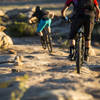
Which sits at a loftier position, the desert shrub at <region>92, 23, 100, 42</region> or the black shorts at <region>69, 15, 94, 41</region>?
the black shorts at <region>69, 15, 94, 41</region>

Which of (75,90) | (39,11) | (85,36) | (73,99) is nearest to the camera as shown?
(73,99)

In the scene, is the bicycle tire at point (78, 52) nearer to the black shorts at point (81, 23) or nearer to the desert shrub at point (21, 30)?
the black shorts at point (81, 23)

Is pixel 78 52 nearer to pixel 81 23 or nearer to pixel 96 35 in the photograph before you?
pixel 81 23

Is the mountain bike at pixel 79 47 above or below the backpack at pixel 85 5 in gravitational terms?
below

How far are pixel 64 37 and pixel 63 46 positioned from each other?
260 cm

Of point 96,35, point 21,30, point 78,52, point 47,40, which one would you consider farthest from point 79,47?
point 21,30

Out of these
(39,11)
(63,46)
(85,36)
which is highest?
(39,11)

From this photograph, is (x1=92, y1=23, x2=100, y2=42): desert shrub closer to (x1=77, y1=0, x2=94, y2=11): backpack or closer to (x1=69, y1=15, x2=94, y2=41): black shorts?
(x1=69, y1=15, x2=94, y2=41): black shorts

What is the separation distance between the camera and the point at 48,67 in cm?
586

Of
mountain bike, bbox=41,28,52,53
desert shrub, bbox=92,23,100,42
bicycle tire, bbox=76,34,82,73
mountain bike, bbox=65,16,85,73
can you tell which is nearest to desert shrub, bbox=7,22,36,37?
desert shrub, bbox=92,23,100,42

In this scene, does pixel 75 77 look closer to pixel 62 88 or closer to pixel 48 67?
pixel 62 88

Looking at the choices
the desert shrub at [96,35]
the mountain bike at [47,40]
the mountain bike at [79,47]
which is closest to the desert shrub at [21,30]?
the desert shrub at [96,35]

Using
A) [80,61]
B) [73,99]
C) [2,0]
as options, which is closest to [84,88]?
[73,99]

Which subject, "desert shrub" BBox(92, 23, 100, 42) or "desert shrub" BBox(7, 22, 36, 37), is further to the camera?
"desert shrub" BBox(7, 22, 36, 37)
